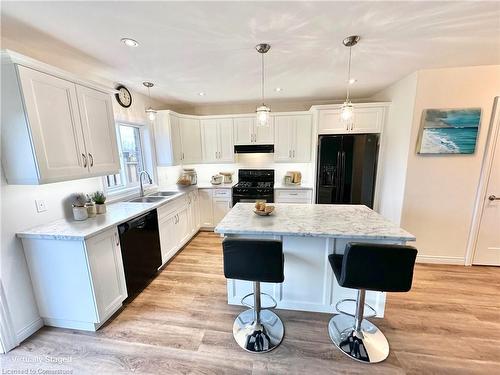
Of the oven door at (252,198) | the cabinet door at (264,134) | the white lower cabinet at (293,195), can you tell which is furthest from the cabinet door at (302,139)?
the oven door at (252,198)

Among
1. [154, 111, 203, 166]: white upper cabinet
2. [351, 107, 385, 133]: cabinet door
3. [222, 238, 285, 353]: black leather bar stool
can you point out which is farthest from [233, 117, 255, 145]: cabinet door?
[222, 238, 285, 353]: black leather bar stool

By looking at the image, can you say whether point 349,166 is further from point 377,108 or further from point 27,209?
point 27,209

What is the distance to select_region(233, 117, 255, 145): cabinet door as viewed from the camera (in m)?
4.07

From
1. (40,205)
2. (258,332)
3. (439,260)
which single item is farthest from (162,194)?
(439,260)

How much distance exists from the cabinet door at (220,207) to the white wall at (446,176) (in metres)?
2.84

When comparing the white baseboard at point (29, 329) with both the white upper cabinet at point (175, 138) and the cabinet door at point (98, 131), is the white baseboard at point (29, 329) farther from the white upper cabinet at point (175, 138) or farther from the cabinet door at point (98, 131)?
the white upper cabinet at point (175, 138)

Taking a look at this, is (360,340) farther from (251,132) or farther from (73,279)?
(251,132)

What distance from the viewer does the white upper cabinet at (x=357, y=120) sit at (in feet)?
11.0

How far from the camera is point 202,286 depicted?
2525mm

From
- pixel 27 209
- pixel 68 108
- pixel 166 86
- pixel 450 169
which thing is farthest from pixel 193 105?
pixel 450 169

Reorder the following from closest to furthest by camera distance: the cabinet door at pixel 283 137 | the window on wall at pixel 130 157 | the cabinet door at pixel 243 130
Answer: the window on wall at pixel 130 157
the cabinet door at pixel 283 137
the cabinet door at pixel 243 130

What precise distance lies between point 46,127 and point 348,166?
3695 mm

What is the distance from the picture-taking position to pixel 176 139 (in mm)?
3738

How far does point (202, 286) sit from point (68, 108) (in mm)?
2286
